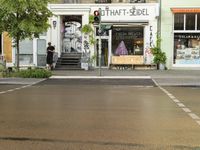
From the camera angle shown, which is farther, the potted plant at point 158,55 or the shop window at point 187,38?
the shop window at point 187,38

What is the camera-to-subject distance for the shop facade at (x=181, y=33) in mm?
35594

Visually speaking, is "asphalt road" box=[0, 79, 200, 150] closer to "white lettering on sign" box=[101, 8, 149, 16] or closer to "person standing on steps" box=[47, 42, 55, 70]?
"person standing on steps" box=[47, 42, 55, 70]

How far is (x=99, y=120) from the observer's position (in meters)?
12.1

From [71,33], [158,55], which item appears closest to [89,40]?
[71,33]

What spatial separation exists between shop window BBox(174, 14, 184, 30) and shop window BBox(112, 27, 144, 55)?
7.97 ft

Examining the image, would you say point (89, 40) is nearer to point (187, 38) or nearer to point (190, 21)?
point (187, 38)

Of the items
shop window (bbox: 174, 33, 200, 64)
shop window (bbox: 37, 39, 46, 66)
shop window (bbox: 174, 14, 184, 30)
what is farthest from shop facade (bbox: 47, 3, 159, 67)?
shop window (bbox: 174, 33, 200, 64)

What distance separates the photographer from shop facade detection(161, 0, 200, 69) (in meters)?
35.6

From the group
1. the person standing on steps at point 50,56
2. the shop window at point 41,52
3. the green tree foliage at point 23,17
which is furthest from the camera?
the shop window at point 41,52

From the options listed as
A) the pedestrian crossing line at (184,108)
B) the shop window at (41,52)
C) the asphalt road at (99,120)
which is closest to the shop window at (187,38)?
the shop window at (41,52)

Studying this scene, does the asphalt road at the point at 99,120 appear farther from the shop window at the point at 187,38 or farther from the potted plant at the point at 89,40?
the shop window at the point at 187,38

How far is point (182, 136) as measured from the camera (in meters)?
10.0

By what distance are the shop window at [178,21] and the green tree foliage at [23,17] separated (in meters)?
11.2

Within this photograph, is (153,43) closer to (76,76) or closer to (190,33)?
(190,33)
